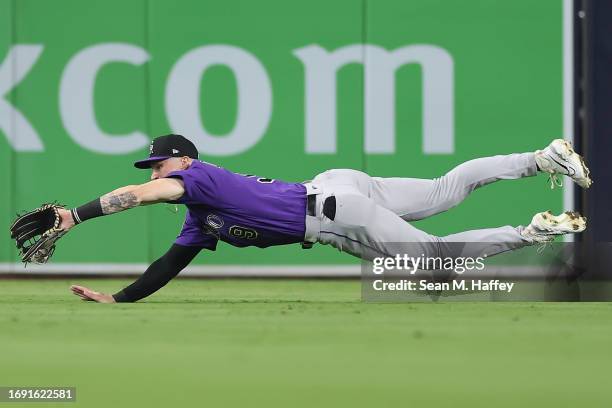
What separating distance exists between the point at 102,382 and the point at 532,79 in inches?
272

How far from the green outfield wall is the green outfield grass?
343cm

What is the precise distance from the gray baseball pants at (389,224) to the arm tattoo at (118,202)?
3.32 feet

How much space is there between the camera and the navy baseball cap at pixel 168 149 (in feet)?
21.6

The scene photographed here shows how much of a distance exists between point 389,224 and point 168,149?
130 cm

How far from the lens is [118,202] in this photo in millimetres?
6246

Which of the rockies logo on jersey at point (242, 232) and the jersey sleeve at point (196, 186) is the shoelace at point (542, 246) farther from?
the jersey sleeve at point (196, 186)

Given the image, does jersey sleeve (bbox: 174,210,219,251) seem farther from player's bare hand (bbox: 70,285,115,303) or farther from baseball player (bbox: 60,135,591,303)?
player's bare hand (bbox: 70,285,115,303)

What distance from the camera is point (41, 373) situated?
13.0ft

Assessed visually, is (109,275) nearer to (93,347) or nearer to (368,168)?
(368,168)

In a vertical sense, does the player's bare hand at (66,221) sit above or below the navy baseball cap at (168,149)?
below

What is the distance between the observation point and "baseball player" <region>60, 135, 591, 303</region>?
20.8 feet

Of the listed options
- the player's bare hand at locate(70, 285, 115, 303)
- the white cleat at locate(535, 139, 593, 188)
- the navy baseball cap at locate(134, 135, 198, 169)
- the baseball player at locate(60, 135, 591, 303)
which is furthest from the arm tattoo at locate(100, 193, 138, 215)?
the white cleat at locate(535, 139, 593, 188)

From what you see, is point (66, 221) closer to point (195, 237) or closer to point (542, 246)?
point (195, 237)

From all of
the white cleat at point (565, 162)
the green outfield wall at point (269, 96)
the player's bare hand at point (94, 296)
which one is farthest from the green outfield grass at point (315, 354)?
the green outfield wall at point (269, 96)
